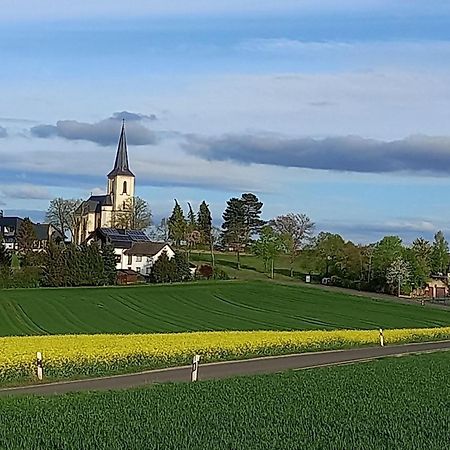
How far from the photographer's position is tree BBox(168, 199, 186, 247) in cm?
13662

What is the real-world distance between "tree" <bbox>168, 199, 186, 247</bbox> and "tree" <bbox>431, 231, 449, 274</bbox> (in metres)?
37.2

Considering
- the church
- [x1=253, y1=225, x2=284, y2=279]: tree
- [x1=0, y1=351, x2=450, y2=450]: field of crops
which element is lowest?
[x1=0, y1=351, x2=450, y2=450]: field of crops

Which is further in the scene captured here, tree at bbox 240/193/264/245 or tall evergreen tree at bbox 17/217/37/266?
tree at bbox 240/193/264/245

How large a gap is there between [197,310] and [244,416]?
53873mm

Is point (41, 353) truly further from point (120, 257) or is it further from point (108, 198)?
point (108, 198)

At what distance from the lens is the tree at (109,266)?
303 ft

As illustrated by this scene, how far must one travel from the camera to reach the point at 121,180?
163 m

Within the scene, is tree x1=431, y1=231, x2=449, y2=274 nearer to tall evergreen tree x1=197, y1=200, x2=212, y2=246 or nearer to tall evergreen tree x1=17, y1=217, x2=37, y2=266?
tall evergreen tree x1=197, y1=200, x2=212, y2=246

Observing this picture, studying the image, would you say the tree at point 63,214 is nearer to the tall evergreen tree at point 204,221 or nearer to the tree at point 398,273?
the tall evergreen tree at point 204,221

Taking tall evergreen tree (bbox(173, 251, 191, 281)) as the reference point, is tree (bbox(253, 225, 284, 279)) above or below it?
above

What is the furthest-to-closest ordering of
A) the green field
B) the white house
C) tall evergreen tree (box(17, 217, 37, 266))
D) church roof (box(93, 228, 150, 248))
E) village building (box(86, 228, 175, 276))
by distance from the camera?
tall evergreen tree (box(17, 217, 37, 266)) < church roof (box(93, 228, 150, 248)) < the white house < village building (box(86, 228, 175, 276)) < the green field

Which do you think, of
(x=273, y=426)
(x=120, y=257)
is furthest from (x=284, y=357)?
(x=120, y=257)

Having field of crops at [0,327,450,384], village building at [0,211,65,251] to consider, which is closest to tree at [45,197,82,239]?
village building at [0,211,65,251]

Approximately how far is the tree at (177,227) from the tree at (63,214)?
14558mm
